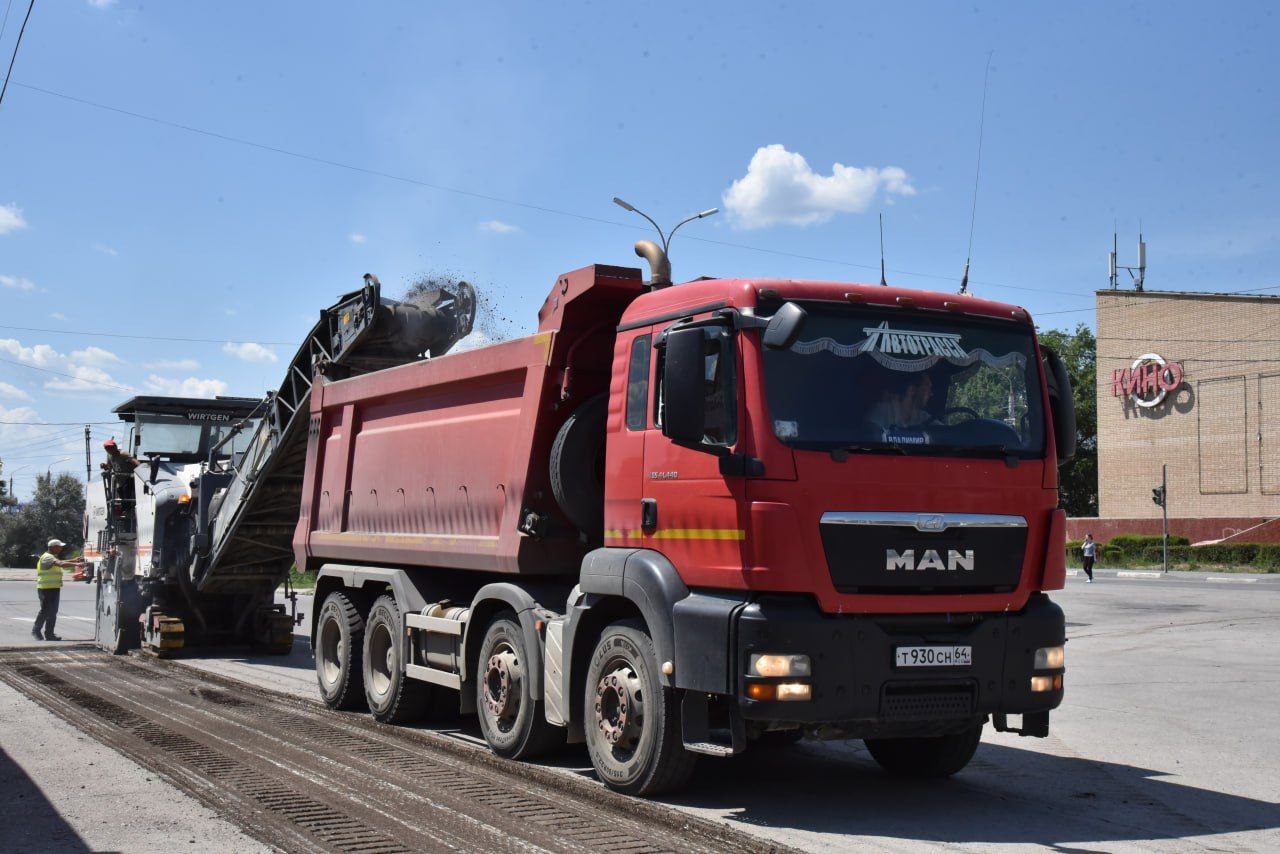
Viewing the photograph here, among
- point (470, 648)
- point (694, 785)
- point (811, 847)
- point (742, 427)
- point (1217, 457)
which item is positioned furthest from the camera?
point (1217, 457)

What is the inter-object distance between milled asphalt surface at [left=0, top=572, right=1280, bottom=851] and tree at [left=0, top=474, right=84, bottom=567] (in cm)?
6580

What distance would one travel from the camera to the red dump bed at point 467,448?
8500 mm

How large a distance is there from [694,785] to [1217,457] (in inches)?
1937

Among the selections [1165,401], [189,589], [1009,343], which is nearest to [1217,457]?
[1165,401]

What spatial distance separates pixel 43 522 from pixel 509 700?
247 feet

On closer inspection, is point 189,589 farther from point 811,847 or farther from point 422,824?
point 811,847

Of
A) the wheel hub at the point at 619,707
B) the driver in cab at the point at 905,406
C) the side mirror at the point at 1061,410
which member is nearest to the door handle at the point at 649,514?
the wheel hub at the point at 619,707

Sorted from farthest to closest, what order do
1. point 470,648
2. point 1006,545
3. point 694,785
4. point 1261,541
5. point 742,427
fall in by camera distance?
point 1261,541 < point 470,648 < point 694,785 < point 1006,545 < point 742,427

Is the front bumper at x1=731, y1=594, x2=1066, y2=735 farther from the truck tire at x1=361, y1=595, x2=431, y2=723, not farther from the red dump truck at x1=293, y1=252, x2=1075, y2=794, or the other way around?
the truck tire at x1=361, y1=595, x2=431, y2=723

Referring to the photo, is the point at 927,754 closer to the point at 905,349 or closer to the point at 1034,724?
the point at 1034,724

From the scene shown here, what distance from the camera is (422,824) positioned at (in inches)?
A: 252

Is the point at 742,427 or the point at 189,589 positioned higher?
the point at 742,427

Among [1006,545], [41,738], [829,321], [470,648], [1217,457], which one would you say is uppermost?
[1217,457]

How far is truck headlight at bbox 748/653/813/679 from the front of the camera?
6.44 m
